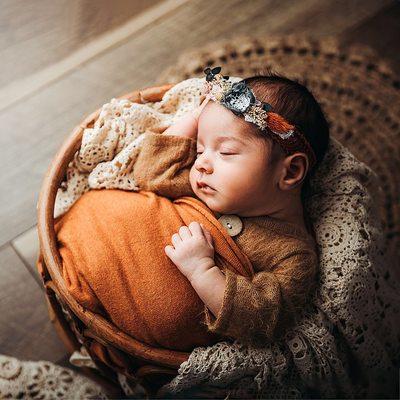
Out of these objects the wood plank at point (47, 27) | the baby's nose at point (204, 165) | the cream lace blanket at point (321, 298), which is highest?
the wood plank at point (47, 27)

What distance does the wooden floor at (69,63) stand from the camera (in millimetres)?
1177

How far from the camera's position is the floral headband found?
825 millimetres

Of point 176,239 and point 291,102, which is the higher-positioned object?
point 291,102

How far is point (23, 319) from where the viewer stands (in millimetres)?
1147

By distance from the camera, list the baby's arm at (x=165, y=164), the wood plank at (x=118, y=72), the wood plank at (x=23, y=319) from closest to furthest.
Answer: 1. the baby's arm at (x=165, y=164)
2. the wood plank at (x=23, y=319)
3. the wood plank at (x=118, y=72)

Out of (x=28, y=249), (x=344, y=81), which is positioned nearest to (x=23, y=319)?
(x=28, y=249)

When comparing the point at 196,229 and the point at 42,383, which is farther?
the point at 42,383

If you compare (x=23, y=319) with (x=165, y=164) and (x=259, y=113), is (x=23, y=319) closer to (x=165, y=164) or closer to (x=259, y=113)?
(x=165, y=164)

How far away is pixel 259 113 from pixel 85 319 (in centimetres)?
45

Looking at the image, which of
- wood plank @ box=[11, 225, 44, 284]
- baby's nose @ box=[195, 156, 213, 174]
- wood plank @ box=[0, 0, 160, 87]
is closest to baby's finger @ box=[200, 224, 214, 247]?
baby's nose @ box=[195, 156, 213, 174]

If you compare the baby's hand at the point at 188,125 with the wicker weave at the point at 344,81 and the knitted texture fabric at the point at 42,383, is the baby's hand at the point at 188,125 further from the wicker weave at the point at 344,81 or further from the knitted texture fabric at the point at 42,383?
the knitted texture fabric at the point at 42,383

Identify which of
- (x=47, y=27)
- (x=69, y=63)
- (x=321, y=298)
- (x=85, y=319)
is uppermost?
(x=47, y=27)

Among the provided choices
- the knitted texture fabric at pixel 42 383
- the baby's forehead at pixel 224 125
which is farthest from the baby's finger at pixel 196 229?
the knitted texture fabric at pixel 42 383

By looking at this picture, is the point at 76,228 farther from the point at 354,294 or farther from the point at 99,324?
the point at 354,294
